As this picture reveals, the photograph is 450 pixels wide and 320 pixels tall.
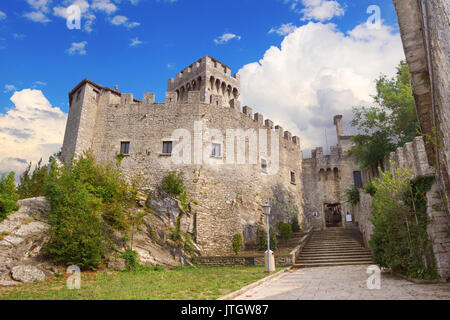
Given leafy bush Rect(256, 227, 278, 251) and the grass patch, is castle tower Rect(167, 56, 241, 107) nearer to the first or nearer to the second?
leafy bush Rect(256, 227, 278, 251)

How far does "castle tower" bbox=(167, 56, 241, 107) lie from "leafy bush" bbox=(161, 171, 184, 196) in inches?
327

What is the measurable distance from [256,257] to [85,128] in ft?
45.9

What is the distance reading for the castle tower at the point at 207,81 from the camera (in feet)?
80.1

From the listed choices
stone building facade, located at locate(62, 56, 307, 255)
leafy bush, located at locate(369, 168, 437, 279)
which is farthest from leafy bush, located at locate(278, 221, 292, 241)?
leafy bush, located at locate(369, 168, 437, 279)

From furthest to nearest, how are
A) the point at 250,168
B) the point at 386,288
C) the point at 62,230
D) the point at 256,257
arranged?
the point at 250,168 < the point at 256,257 < the point at 62,230 < the point at 386,288

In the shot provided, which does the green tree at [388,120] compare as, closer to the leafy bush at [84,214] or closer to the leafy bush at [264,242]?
the leafy bush at [264,242]

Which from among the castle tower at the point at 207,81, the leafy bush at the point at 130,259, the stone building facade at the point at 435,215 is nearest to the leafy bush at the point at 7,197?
the leafy bush at the point at 130,259

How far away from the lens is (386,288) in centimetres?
723

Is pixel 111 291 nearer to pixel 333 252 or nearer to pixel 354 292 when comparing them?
pixel 354 292

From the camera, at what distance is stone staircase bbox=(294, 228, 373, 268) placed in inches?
559

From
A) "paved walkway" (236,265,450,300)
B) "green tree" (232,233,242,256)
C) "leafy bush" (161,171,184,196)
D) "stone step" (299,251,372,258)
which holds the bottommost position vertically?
"paved walkway" (236,265,450,300)
